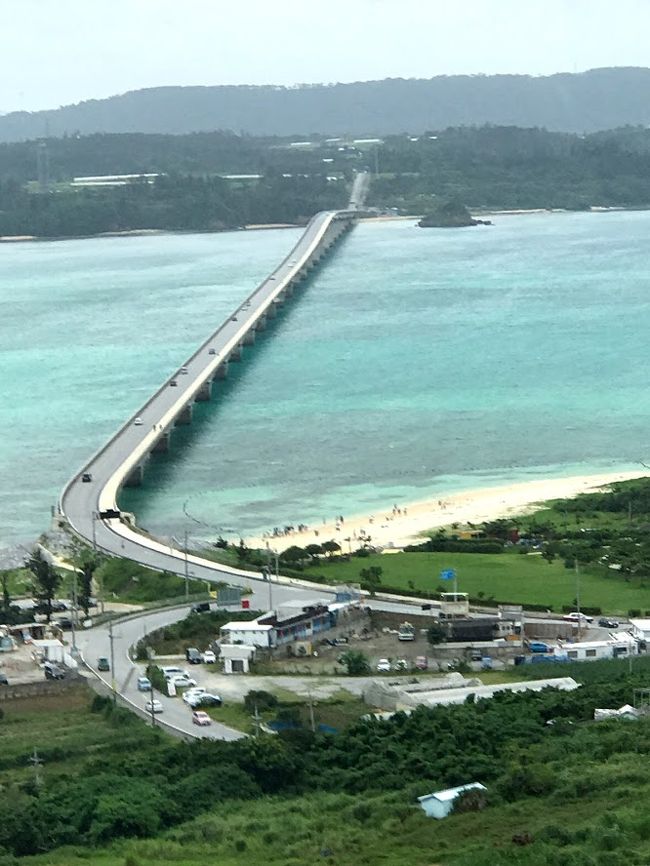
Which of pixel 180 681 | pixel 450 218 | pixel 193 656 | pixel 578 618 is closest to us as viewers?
pixel 180 681

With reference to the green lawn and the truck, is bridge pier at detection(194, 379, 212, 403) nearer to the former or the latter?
the green lawn

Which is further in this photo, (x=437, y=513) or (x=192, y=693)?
(x=437, y=513)

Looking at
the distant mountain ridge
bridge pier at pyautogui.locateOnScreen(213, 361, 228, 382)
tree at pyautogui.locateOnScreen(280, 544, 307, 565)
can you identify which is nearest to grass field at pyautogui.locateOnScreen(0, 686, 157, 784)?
tree at pyautogui.locateOnScreen(280, 544, 307, 565)

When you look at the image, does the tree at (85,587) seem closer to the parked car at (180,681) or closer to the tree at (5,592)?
the tree at (5,592)

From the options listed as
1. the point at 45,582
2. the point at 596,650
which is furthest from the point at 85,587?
the point at 596,650

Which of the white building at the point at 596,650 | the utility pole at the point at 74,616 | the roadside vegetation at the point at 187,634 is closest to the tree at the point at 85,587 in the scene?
the utility pole at the point at 74,616

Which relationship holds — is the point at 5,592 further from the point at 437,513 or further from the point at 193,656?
the point at 437,513

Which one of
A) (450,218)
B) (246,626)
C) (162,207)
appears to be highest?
(162,207)
